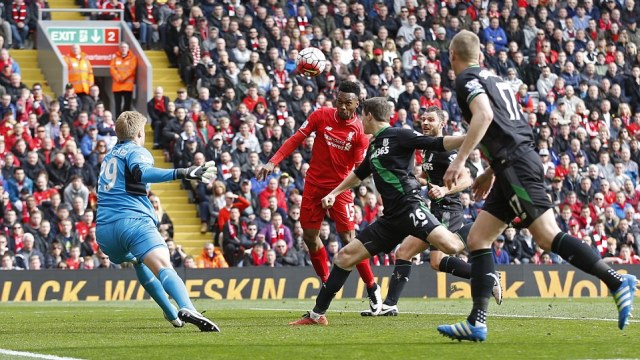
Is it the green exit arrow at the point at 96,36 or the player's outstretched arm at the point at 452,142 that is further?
the green exit arrow at the point at 96,36

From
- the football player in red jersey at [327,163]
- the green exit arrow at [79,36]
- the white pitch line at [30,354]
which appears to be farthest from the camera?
the green exit arrow at [79,36]

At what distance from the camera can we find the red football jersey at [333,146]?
560 inches

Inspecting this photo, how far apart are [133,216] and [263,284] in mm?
10896

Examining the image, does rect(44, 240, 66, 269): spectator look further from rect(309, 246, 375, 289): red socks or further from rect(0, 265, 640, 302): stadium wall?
rect(309, 246, 375, 289): red socks

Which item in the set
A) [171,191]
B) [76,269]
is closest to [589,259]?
[76,269]

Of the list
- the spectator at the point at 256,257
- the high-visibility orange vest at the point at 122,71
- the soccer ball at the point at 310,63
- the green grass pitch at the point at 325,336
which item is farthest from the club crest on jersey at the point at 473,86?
the high-visibility orange vest at the point at 122,71

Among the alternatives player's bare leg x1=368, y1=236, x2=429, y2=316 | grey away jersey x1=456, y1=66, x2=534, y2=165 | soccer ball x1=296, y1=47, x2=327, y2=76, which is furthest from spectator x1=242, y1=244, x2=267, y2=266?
grey away jersey x1=456, y1=66, x2=534, y2=165

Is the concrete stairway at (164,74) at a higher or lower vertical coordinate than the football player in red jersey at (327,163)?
lower

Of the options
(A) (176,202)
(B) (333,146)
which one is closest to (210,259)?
(A) (176,202)

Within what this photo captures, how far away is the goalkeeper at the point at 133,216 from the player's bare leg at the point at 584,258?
3.14 m

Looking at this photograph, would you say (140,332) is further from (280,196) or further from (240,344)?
(280,196)

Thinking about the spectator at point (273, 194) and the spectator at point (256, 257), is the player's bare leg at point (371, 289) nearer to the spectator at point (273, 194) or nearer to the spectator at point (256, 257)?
the spectator at point (256, 257)

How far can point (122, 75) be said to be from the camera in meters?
27.2

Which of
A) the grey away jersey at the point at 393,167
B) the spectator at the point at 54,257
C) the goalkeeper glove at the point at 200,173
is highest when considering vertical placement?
the goalkeeper glove at the point at 200,173
